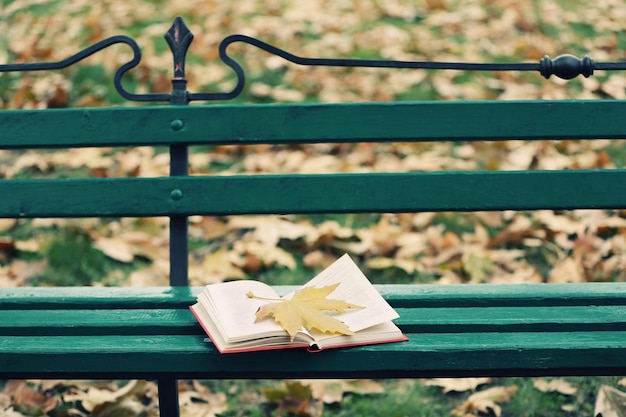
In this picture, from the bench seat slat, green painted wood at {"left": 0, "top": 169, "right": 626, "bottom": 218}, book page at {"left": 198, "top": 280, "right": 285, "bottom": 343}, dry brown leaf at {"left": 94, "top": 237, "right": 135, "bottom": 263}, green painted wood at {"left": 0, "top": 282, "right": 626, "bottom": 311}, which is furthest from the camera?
dry brown leaf at {"left": 94, "top": 237, "right": 135, "bottom": 263}

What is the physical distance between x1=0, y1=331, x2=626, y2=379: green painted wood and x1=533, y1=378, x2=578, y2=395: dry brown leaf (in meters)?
0.74

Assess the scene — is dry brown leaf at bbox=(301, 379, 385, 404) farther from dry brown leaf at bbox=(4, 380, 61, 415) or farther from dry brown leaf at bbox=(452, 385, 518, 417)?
dry brown leaf at bbox=(4, 380, 61, 415)

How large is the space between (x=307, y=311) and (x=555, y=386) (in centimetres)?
101

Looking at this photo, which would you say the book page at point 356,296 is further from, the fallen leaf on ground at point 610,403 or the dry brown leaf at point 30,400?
the dry brown leaf at point 30,400

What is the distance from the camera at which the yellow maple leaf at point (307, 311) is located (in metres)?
1.46

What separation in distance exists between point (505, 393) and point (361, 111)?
0.86 metres

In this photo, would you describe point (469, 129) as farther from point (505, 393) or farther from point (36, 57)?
point (36, 57)

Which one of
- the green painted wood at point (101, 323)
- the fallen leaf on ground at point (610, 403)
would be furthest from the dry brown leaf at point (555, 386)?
the green painted wood at point (101, 323)

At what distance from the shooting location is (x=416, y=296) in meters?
1.79

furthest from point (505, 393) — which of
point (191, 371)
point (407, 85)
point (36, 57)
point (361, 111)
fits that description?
point (36, 57)

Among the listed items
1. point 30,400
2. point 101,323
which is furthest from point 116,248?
point 101,323

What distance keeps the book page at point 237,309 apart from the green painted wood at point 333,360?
0.14 ft

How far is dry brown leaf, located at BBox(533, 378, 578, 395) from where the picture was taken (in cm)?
220

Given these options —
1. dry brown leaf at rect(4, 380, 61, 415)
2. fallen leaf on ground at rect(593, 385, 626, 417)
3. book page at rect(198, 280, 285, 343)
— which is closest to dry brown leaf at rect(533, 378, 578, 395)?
fallen leaf on ground at rect(593, 385, 626, 417)
